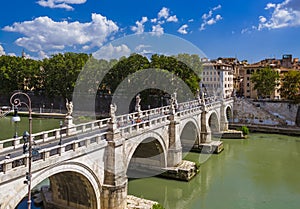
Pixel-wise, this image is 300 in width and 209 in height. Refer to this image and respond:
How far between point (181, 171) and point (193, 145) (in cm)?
780

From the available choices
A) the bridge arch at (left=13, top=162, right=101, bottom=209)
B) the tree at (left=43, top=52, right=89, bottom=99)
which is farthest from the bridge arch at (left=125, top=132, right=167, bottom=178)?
the tree at (left=43, top=52, right=89, bottom=99)

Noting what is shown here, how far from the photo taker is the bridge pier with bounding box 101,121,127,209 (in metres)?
12.6

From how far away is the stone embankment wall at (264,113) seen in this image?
129ft

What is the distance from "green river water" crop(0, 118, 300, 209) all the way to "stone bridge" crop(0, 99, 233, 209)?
2.06 m

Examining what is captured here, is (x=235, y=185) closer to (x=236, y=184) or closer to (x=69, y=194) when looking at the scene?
(x=236, y=184)

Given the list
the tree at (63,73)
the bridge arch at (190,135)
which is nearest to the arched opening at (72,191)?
the bridge arch at (190,135)

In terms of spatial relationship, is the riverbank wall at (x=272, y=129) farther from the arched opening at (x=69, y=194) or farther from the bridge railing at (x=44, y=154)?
the arched opening at (x=69, y=194)

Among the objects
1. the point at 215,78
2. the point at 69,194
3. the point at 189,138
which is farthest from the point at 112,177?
the point at 215,78

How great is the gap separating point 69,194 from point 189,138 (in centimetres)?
1558

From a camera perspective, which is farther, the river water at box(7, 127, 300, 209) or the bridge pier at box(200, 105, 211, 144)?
the bridge pier at box(200, 105, 211, 144)

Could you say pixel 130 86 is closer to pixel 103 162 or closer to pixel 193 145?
pixel 193 145

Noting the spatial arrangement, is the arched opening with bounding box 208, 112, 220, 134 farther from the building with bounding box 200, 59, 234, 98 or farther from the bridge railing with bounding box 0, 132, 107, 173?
the bridge railing with bounding box 0, 132, 107, 173

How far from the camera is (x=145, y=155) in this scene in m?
19.9

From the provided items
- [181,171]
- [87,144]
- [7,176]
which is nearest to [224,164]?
[181,171]
